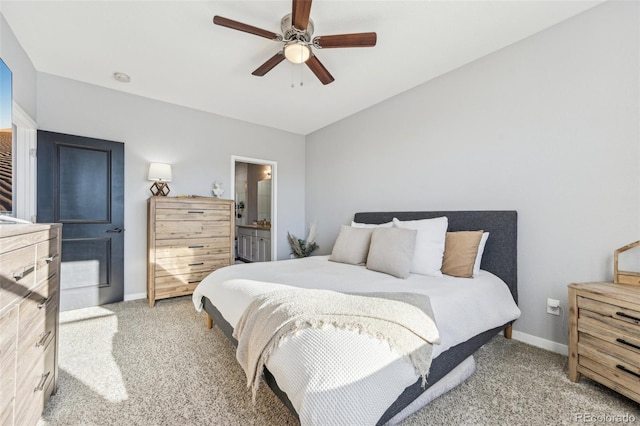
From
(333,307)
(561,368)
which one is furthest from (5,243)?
(561,368)

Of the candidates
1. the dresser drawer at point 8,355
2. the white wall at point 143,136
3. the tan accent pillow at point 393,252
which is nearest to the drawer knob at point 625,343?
the tan accent pillow at point 393,252

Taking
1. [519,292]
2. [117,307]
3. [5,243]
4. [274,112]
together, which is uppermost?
[274,112]

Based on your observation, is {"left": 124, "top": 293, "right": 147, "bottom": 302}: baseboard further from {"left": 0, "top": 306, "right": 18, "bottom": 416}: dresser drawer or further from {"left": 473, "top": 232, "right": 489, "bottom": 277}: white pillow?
{"left": 473, "top": 232, "right": 489, "bottom": 277}: white pillow

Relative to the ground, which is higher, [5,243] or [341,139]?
[341,139]

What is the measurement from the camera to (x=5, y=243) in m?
0.97

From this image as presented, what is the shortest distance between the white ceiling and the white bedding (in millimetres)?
2050

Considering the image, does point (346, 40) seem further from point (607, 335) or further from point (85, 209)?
point (85, 209)

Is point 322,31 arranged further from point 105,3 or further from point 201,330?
point 201,330

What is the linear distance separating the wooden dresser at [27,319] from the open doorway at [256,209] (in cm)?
301

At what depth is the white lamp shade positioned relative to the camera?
344cm

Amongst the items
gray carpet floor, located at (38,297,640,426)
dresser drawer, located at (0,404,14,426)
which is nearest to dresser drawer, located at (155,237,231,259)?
gray carpet floor, located at (38,297,640,426)

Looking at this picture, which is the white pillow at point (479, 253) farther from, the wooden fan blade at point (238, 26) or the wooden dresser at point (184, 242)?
the wooden dresser at point (184, 242)

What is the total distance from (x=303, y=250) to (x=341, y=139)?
1965 mm

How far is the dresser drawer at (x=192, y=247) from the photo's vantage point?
324 centimetres
